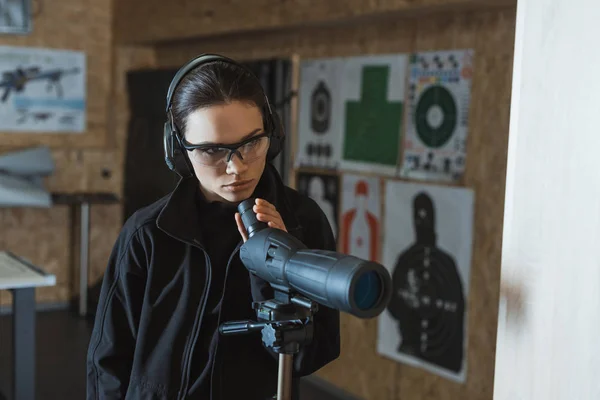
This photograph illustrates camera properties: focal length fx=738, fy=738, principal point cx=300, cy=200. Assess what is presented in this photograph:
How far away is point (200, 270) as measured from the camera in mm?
1102

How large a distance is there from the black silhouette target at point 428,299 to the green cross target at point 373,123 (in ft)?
1.04

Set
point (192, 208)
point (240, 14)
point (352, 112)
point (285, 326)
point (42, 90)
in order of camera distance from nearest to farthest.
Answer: point (285, 326), point (192, 208), point (352, 112), point (240, 14), point (42, 90)

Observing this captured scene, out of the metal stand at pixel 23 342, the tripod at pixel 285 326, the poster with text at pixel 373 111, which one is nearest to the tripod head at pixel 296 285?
the tripod at pixel 285 326

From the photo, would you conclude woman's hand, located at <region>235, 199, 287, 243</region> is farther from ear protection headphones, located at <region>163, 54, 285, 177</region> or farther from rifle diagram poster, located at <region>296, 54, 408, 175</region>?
rifle diagram poster, located at <region>296, 54, 408, 175</region>

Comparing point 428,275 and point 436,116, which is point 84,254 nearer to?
point 428,275

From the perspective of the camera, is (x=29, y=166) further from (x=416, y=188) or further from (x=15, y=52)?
(x=416, y=188)

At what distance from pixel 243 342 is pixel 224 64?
0.41 m

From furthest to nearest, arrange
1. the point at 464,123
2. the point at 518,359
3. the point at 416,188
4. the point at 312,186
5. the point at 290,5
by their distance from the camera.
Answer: the point at 312,186, the point at 290,5, the point at 416,188, the point at 464,123, the point at 518,359

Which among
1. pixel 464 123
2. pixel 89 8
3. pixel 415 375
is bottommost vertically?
pixel 415 375

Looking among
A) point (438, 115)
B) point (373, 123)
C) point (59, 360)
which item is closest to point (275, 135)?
point (438, 115)

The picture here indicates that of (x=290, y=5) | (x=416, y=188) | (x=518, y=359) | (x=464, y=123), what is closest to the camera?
(x=518, y=359)

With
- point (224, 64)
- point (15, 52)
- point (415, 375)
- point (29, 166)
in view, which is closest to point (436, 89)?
point (415, 375)

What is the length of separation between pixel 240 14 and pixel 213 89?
3051 millimetres

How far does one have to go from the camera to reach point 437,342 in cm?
320
